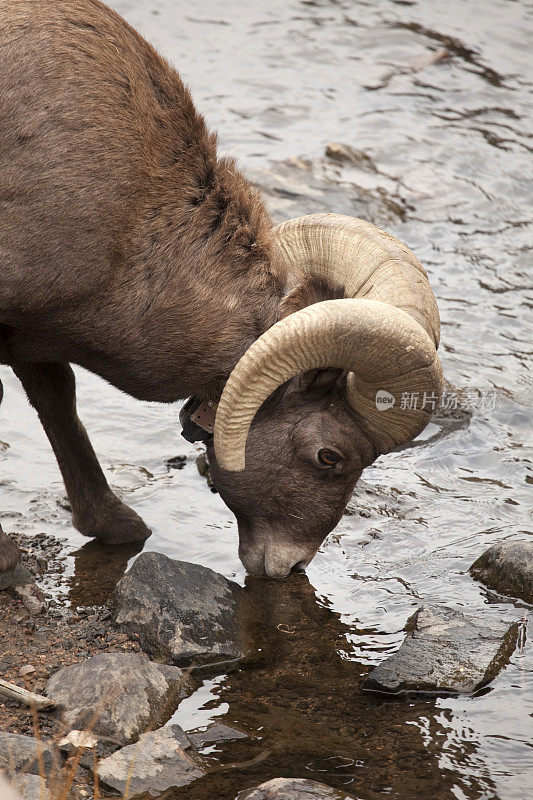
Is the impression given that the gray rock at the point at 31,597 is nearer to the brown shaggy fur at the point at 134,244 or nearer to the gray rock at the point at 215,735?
the brown shaggy fur at the point at 134,244

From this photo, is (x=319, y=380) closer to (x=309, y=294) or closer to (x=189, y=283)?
(x=309, y=294)

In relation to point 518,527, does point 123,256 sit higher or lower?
higher

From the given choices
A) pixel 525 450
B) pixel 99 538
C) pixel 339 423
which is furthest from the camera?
pixel 525 450

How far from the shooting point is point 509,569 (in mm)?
6566

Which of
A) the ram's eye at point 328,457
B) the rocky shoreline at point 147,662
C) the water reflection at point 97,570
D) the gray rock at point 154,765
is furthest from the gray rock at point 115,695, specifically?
the ram's eye at point 328,457

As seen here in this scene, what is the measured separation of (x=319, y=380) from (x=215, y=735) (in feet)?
6.54

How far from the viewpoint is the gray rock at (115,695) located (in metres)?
4.98

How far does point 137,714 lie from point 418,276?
108 inches

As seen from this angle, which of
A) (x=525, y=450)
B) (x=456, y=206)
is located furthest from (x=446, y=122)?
(x=525, y=450)

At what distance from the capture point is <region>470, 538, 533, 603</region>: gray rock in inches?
256

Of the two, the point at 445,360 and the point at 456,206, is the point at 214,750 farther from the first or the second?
the point at 456,206

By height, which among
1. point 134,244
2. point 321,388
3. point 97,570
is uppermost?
point 134,244

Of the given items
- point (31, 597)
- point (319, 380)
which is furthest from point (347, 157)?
point (31, 597)

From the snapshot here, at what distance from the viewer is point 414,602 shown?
6551 mm
